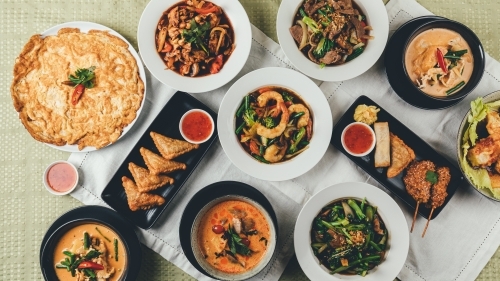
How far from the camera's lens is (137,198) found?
9.36 ft

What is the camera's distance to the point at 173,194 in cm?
292

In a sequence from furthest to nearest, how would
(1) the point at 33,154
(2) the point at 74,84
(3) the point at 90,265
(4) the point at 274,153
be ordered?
(1) the point at 33,154
(2) the point at 74,84
(4) the point at 274,153
(3) the point at 90,265

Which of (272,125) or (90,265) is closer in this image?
(90,265)

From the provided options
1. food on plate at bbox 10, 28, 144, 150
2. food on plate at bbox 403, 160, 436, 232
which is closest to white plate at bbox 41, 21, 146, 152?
food on plate at bbox 10, 28, 144, 150

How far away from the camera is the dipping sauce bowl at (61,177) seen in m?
2.98

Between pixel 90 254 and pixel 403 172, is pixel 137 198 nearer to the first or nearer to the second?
pixel 90 254

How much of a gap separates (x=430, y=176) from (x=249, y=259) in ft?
4.15

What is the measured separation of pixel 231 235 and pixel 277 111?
0.83m

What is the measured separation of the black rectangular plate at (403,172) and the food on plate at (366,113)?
0.11 feet

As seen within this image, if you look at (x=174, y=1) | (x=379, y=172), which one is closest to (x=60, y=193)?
(x=174, y=1)

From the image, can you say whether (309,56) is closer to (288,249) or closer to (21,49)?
(288,249)

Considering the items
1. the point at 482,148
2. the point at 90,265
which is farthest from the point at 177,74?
the point at 482,148

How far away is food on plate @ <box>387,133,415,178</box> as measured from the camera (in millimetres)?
2922

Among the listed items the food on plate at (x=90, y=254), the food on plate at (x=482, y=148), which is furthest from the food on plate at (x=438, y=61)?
the food on plate at (x=90, y=254)
